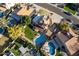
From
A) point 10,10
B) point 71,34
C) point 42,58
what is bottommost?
point 42,58

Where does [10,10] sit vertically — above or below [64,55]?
above

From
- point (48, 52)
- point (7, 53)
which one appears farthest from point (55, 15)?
point (7, 53)

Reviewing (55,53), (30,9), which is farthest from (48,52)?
(30,9)

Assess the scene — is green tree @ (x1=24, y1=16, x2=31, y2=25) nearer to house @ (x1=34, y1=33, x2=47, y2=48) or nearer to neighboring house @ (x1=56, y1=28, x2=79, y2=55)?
house @ (x1=34, y1=33, x2=47, y2=48)

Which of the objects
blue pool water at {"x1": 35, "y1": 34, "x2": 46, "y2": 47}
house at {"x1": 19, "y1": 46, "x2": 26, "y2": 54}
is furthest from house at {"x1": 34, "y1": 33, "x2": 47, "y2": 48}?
house at {"x1": 19, "y1": 46, "x2": 26, "y2": 54}

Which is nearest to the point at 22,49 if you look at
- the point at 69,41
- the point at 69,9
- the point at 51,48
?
the point at 51,48

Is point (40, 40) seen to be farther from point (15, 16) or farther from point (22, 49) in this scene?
point (15, 16)

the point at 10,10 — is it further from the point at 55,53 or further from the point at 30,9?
the point at 55,53
